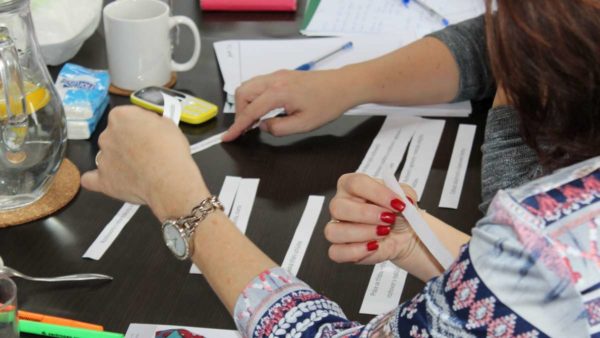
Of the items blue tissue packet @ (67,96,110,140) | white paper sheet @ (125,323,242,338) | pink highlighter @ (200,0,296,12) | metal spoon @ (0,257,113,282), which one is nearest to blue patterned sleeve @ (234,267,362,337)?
white paper sheet @ (125,323,242,338)

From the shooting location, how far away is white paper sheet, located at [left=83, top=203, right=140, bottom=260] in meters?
1.08

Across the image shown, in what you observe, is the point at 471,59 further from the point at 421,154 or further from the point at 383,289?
the point at 383,289

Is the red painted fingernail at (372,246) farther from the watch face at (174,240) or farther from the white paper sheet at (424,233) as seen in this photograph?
the watch face at (174,240)

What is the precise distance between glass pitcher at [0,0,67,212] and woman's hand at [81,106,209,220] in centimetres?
8

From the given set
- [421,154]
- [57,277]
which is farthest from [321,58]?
[57,277]

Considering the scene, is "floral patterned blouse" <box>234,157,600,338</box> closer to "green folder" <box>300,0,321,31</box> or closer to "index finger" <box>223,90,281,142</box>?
"index finger" <box>223,90,281,142</box>

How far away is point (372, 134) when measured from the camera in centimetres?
135

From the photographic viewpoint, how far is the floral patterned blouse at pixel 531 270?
0.66 meters

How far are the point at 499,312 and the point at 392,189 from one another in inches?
14.1

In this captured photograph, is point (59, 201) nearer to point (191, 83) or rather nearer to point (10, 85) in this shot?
point (10, 85)

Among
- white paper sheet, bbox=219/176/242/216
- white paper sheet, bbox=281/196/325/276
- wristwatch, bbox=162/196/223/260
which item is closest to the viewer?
wristwatch, bbox=162/196/223/260

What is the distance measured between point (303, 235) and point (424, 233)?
20 cm

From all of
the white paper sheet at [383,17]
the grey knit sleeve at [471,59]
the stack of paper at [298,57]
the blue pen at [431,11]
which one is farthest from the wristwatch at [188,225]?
the blue pen at [431,11]

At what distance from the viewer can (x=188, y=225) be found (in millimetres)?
969
